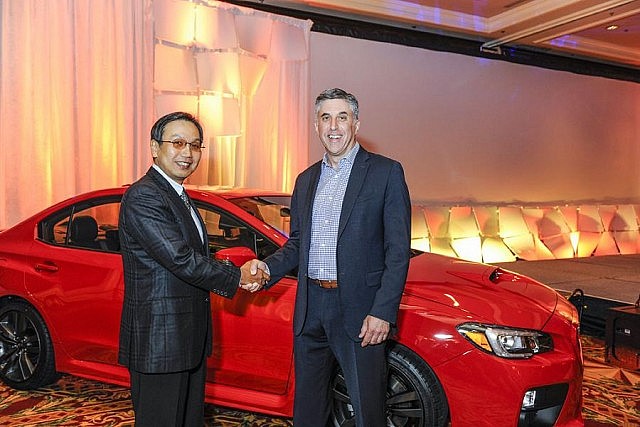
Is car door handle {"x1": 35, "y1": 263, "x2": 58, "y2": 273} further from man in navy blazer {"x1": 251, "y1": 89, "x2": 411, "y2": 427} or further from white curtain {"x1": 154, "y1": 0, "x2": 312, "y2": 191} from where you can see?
white curtain {"x1": 154, "y1": 0, "x2": 312, "y2": 191}

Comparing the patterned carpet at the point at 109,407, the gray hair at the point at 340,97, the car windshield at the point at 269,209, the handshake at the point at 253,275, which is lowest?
the patterned carpet at the point at 109,407

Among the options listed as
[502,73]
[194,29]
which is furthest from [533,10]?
[194,29]

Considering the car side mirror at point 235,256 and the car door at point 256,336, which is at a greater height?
the car side mirror at point 235,256

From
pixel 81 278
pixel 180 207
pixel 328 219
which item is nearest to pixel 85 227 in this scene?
pixel 81 278

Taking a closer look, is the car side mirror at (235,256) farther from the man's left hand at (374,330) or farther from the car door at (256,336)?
the man's left hand at (374,330)

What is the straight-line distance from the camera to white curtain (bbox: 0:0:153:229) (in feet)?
14.4

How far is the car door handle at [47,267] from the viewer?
2922 mm

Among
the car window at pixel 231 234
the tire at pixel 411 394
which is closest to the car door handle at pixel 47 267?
the car window at pixel 231 234

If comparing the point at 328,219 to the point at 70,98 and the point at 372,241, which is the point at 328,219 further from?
the point at 70,98

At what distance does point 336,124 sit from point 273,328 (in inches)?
39.3

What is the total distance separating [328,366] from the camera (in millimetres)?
1966

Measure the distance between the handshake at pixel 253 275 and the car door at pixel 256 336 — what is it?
40cm

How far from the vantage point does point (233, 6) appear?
16.8 feet

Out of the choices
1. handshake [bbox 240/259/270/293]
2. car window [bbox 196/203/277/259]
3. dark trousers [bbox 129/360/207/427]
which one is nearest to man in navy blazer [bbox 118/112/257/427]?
dark trousers [bbox 129/360/207/427]
